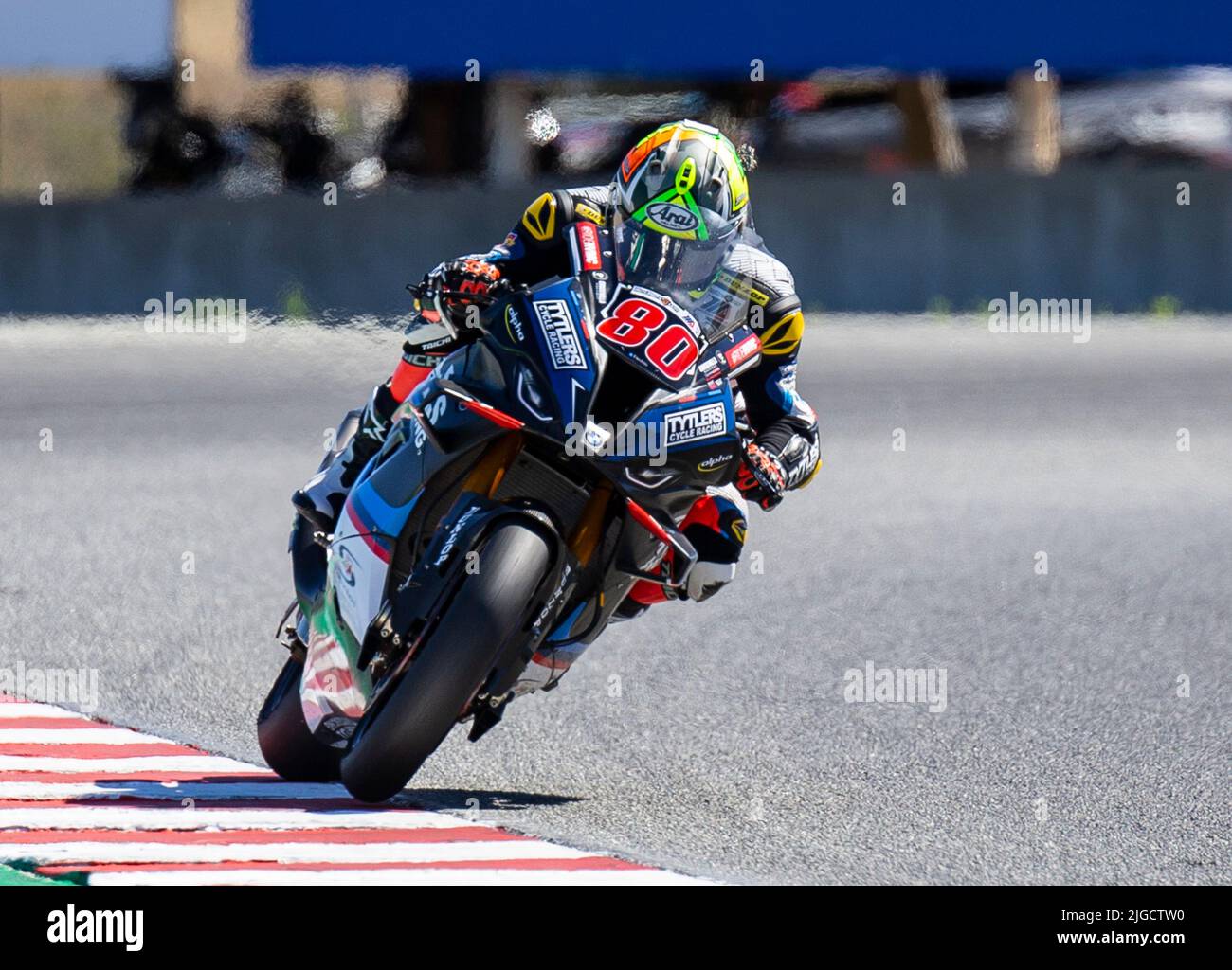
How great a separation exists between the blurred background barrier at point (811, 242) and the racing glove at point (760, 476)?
34.6 ft

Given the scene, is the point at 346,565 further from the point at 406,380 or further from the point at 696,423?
the point at 696,423

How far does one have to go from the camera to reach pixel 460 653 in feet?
15.1

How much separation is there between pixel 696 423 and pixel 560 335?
37 centimetres

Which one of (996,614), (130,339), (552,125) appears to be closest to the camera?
(996,614)

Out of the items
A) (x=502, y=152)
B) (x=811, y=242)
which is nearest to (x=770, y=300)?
(x=811, y=242)

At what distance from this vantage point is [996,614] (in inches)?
337

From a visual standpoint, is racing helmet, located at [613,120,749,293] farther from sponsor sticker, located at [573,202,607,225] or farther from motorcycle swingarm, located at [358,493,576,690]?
motorcycle swingarm, located at [358,493,576,690]

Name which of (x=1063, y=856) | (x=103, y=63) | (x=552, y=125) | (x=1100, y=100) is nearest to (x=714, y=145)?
(x=1063, y=856)

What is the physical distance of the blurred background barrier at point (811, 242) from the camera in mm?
15578

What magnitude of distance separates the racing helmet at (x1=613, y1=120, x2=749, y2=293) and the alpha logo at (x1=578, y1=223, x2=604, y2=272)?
52mm

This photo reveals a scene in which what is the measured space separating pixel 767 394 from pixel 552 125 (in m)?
14.4
